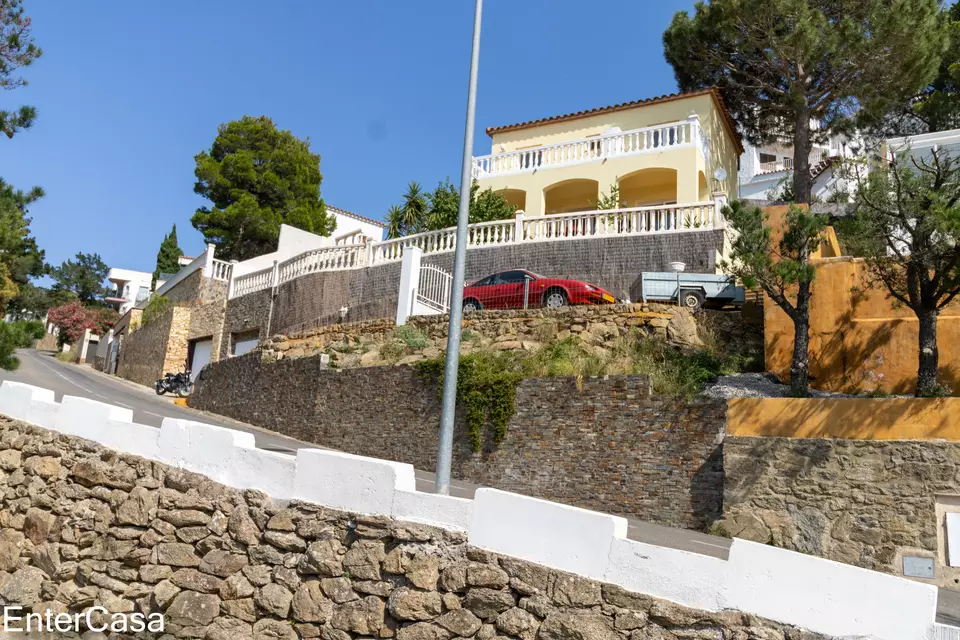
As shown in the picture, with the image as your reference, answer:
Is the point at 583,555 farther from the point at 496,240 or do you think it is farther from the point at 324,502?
the point at 496,240

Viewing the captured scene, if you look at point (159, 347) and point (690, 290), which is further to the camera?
point (159, 347)

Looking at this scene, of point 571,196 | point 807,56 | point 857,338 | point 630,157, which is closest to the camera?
point 857,338

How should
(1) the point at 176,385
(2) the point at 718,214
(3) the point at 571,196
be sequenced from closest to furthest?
(2) the point at 718,214
(3) the point at 571,196
(1) the point at 176,385

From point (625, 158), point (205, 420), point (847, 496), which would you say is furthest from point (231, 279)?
point (847, 496)

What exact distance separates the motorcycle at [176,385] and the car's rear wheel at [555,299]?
14.4 metres

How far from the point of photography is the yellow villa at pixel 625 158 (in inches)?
870

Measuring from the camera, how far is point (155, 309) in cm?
3083

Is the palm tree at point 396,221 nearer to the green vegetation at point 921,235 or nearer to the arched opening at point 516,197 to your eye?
the arched opening at point 516,197

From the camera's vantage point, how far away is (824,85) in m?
22.3

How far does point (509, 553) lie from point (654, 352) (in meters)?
8.71

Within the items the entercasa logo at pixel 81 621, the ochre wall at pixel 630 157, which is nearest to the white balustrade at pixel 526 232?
the ochre wall at pixel 630 157

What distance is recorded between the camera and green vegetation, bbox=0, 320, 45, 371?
12.4 m

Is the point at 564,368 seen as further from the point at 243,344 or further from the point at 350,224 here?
the point at 350,224

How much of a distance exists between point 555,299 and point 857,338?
6.09m
